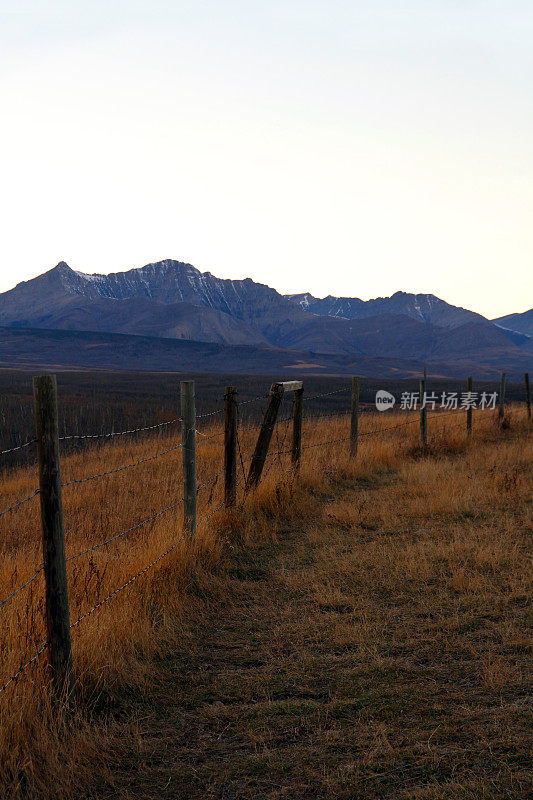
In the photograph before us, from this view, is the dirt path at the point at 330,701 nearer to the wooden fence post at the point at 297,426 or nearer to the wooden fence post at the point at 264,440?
the wooden fence post at the point at 264,440

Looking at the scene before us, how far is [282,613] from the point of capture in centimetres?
525

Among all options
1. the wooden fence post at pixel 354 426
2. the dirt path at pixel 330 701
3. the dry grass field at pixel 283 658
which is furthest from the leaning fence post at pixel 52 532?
the wooden fence post at pixel 354 426

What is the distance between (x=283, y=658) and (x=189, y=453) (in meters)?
2.35

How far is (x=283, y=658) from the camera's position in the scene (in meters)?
4.45

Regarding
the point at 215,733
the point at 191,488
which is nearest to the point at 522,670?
the point at 215,733

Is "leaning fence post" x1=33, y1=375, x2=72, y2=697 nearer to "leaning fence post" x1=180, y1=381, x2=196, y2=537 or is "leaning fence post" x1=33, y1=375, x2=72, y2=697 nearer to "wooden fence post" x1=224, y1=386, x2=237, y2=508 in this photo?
"leaning fence post" x1=180, y1=381, x2=196, y2=537

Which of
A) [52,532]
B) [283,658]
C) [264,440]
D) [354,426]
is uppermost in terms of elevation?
[52,532]

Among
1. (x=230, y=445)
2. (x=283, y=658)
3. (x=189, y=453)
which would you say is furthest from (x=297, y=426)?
(x=283, y=658)

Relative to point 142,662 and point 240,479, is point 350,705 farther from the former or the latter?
point 240,479

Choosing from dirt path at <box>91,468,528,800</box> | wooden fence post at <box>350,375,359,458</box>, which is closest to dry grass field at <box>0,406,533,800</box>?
dirt path at <box>91,468,528,800</box>

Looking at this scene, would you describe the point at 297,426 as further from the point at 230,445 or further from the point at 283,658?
the point at 283,658

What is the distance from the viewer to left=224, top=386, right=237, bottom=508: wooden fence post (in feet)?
23.7

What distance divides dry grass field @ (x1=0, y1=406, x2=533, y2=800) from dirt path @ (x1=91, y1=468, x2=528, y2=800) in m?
0.01

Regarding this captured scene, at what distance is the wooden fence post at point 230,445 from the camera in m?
7.23
